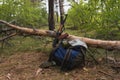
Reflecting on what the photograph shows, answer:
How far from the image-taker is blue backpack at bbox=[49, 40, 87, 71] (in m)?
5.37

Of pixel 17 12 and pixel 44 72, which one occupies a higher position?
pixel 17 12

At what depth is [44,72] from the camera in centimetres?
547

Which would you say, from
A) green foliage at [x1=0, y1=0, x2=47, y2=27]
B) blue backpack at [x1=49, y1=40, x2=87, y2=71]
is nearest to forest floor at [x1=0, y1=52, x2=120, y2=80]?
blue backpack at [x1=49, y1=40, x2=87, y2=71]

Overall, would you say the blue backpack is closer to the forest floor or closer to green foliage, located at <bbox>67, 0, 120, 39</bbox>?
the forest floor

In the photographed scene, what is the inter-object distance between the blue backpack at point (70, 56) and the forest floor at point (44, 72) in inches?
6.0

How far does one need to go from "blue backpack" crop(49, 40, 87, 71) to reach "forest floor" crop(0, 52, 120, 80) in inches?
6.0

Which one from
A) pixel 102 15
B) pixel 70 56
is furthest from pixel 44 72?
pixel 102 15

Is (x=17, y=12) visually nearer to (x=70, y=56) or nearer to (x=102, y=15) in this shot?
(x=102, y=15)

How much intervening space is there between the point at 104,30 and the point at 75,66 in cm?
232

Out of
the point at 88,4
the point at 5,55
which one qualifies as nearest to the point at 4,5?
the point at 5,55

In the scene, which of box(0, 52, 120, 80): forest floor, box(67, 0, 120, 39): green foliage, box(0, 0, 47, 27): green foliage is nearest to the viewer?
box(0, 52, 120, 80): forest floor

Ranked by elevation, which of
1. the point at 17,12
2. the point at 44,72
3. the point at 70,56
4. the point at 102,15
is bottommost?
the point at 44,72

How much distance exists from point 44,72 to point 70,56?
29.4 inches

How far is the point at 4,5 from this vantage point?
970 centimetres
